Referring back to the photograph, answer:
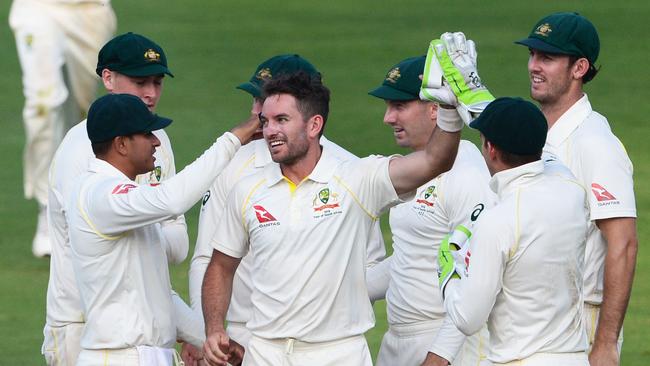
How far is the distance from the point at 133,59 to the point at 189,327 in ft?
4.65

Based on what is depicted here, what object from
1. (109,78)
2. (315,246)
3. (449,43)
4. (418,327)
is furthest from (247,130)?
(418,327)

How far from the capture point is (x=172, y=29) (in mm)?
18938

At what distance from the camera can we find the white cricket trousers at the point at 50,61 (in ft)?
39.1

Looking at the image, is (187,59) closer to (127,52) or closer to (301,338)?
(127,52)

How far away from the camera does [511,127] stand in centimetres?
650

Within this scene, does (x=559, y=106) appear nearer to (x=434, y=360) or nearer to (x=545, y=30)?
(x=545, y=30)

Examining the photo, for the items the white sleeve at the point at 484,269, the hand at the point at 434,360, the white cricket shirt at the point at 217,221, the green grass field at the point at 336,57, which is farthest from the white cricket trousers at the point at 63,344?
the green grass field at the point at 336,57

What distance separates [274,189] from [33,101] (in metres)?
5.30

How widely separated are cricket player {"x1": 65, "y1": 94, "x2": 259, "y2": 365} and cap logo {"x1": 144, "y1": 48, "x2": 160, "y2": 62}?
2.91ft

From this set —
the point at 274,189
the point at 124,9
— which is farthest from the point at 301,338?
the point at 124,9

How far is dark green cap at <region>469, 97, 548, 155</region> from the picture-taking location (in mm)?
6496

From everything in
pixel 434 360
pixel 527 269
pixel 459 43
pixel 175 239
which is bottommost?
pixel 434 360

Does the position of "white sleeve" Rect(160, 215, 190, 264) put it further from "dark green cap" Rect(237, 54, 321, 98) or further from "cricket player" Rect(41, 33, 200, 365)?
"dark green cap" Rect(237, 54, 321, 98)

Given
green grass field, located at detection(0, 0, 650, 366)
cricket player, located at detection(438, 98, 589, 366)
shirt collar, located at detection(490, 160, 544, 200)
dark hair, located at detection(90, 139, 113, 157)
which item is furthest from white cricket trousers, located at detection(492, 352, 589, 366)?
green grass field, located at detection(0, 0, 650, 366)
